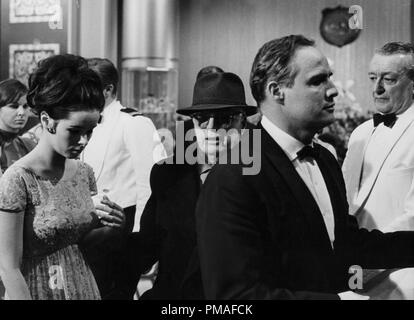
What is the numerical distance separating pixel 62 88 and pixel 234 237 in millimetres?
540

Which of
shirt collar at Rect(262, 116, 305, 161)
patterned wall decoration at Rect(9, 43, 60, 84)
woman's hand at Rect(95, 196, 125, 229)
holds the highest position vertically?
patterned wall decoration at Rect(9, 43, 60, 84)

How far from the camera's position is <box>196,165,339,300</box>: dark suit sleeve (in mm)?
1062

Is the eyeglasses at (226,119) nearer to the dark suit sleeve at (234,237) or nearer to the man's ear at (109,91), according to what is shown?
the man's ear at (109,91)

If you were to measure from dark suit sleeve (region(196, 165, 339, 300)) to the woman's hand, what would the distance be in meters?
0.42

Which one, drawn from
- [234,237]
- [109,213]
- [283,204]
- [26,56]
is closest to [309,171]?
[283,204]

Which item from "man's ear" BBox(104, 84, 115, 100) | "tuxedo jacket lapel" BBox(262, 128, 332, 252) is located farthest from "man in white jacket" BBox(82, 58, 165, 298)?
"tuxedo jacket lapel" BBox(262, 128, 332, 252)

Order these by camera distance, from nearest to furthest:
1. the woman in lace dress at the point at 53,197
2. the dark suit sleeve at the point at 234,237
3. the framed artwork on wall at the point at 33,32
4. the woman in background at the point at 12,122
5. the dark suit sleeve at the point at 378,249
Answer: the dark suit sleeve at the point at 234,237 < the woman in lace dress at the point at 53,197 < the dark suit sleeve at the point at 378,249 < the woman in background at the point at 12,122 < the framed artwork on wall at the point at 33,32

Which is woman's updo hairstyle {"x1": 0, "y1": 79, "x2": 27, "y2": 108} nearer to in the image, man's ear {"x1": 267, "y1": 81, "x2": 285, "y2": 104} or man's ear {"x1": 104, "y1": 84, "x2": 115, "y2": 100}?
man's ear {"x1": 104, "y1": 84, "x2": 115, "y2": 100}

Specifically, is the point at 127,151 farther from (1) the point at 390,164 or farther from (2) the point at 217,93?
(1) the point at 390,164

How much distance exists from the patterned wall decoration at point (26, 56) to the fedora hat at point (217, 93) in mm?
459

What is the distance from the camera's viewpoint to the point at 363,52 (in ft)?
4.99

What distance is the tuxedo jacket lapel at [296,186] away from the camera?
115 cm

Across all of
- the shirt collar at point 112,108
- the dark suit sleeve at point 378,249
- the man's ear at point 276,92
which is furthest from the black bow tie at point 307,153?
the shirt collar at point 112,108

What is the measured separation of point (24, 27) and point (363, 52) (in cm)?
101
